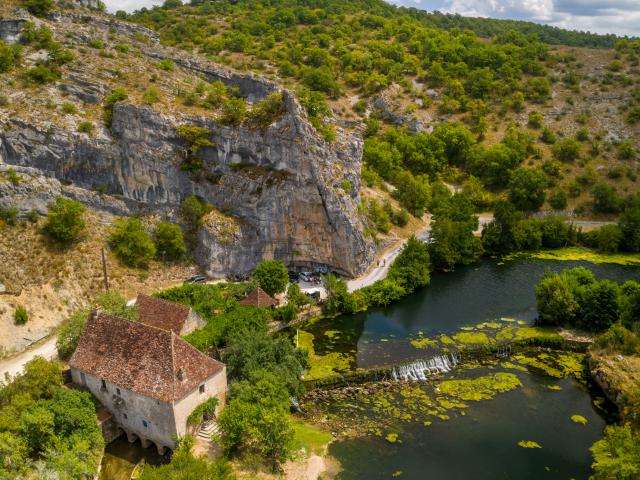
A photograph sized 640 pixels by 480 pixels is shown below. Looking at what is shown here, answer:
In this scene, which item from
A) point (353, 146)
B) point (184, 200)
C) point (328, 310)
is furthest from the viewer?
point (353, 146)

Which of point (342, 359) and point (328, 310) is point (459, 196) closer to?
point (328, 310)

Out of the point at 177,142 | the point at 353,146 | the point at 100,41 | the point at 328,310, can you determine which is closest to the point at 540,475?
the point at 328,310

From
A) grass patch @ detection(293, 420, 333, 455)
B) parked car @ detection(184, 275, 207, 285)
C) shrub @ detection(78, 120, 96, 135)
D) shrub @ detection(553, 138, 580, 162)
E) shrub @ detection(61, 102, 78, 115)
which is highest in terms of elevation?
shrub @ detection(61, 102, 78, 115)

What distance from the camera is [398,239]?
255 ft

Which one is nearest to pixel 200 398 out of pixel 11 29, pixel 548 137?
pixel 11 29

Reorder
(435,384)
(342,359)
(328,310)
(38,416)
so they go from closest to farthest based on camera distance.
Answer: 1. (38,416)
2. (435,384)
3. (342,359)
4. (328,310)

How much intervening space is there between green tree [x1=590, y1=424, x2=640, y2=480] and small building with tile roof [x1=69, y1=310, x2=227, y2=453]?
26.1 m

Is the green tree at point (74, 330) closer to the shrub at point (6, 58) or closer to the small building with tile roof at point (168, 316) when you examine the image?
the small building with tile roof at point (168, 316)

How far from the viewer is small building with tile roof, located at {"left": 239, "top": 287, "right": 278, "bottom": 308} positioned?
55062mm

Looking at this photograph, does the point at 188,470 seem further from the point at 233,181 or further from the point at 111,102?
the point at 111,102

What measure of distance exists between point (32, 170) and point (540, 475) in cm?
6120

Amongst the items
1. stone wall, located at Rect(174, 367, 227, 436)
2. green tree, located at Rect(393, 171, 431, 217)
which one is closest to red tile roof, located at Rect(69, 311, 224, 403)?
stone wall, located at Rect(174, 367, 227, 436)

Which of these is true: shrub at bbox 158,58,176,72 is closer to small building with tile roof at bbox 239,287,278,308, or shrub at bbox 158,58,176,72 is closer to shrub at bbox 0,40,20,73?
shrub at bbox 0,40,20,73

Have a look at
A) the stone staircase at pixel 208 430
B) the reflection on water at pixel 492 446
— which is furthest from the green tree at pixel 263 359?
the reflection on water at pixel 492 446
